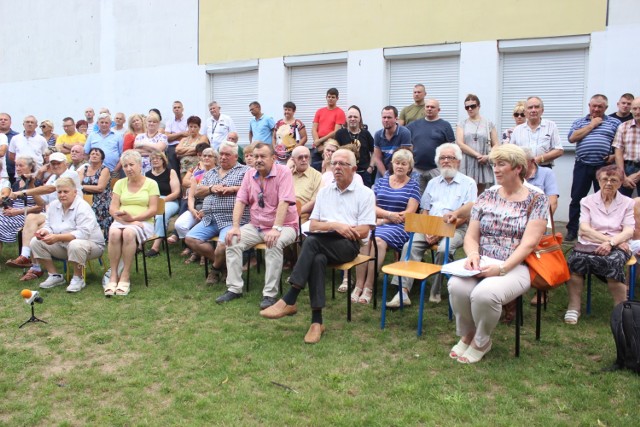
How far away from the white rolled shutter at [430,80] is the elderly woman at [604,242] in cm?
457

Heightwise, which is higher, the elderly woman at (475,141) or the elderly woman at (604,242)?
the elderly woman at (475,141)

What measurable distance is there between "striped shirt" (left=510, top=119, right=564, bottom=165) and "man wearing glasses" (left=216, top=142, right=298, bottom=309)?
2951mm

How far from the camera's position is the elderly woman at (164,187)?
826 cm

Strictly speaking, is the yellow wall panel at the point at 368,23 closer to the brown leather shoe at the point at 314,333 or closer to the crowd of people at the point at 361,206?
the crowd of people at the point at 361,206

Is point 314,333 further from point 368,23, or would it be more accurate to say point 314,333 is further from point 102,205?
point 368,23

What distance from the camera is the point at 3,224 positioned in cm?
776

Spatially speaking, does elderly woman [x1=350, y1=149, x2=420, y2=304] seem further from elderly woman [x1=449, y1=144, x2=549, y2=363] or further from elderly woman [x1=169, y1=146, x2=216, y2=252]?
elderly woman [x1=169, y1=146, x2=216, y2=252]

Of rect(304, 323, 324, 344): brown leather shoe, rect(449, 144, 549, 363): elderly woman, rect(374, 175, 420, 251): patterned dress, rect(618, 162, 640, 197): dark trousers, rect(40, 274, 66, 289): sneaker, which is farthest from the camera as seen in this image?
rect(618, 162, 640, 197): dark trousers

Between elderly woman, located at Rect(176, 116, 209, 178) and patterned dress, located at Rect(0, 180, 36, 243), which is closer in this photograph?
patterned dress, located at Rect(0, 180, 36, 243)

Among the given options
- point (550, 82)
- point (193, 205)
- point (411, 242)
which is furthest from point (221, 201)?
point (550, 82)

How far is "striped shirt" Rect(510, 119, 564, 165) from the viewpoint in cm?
735

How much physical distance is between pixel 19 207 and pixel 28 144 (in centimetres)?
290

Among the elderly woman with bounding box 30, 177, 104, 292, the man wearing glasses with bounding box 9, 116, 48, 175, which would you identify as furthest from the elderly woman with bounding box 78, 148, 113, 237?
Result: the man wearing glasses with bounding box 9, 116, 48, 175

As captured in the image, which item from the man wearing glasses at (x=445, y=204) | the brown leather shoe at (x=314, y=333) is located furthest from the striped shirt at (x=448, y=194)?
the brown leather shoe at (x=314, y=333)
